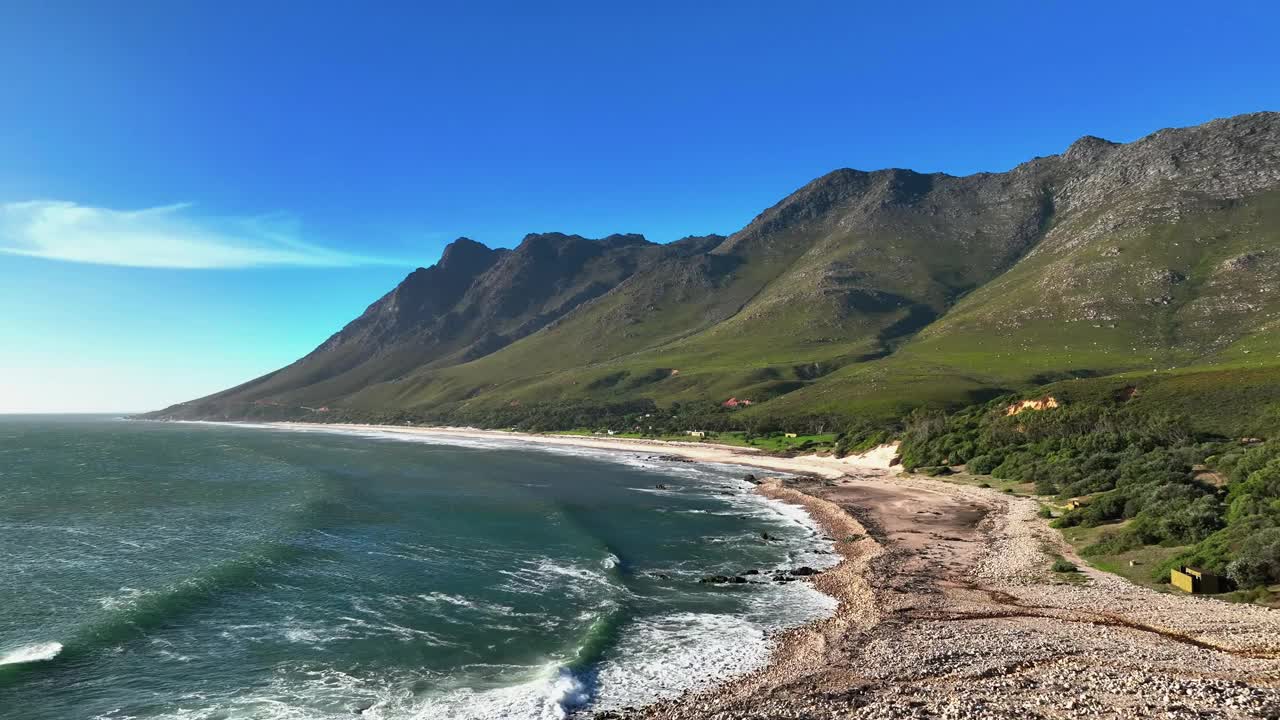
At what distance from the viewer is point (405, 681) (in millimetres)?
27047

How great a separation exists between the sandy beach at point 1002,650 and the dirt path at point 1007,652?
0.07 meters

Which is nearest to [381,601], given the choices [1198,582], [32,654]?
[32,654]

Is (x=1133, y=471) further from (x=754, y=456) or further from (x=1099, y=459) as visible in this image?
(x=754, y=456)

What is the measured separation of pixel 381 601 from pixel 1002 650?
103ft

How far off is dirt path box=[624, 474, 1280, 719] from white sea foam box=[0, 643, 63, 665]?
2685 cm

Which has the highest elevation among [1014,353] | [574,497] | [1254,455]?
[1014,353]

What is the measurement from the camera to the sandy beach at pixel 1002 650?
68.4 ft

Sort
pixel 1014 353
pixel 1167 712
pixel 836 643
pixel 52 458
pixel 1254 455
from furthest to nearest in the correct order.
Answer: pixel 1014 353
pixel 52 458
pixel 1254 455
pixel 836 643
pixel 1167 712

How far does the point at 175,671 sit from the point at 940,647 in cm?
3184

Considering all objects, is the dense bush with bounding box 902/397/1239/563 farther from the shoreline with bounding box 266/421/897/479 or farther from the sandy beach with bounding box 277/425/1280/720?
the sandy beach with bounding box 277/425/1280/720

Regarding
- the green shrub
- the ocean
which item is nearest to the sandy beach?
the green shrub

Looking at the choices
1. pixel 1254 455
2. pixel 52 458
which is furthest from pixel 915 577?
pixel 52 458

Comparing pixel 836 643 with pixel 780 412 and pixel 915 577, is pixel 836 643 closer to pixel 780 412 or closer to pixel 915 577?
pixel 915 577

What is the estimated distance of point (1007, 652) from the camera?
83.6 feet
